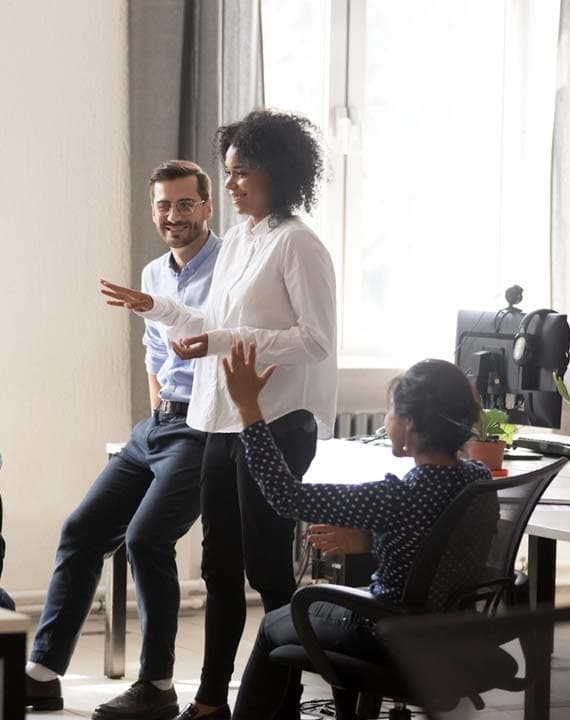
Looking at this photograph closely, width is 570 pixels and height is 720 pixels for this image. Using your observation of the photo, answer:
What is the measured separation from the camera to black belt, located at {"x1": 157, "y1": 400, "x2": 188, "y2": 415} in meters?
3.18

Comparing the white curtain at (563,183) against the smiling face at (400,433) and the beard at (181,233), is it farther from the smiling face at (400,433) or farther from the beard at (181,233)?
the smiling face at (400,433)

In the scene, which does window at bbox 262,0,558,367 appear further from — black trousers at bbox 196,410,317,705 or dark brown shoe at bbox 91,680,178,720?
black trousers at bbox 196,410,317,705

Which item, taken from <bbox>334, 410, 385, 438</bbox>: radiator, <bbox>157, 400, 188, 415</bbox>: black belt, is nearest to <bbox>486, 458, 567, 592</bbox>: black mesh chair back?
<bbox>157, 400, 188, 415</bbox>: black belt

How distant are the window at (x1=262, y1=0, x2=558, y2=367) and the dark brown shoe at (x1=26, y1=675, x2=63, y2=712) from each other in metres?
2.16

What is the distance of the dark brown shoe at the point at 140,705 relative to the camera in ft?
10.0

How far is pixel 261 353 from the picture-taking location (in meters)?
2.55

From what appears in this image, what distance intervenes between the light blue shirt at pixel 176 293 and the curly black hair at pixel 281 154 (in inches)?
22.7

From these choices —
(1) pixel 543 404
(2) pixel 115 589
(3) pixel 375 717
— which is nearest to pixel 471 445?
(1) pixel 543 404

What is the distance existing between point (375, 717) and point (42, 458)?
212 cm

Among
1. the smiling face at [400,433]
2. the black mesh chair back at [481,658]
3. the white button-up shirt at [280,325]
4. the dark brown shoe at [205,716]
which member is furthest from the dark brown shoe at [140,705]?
the black mesh chair back at [481,658]

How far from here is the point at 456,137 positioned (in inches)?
202

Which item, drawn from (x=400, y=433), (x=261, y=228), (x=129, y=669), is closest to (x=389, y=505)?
(x=400, y=433)

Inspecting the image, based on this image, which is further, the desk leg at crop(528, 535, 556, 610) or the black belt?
the black belt

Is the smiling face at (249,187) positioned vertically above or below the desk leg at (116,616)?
above
